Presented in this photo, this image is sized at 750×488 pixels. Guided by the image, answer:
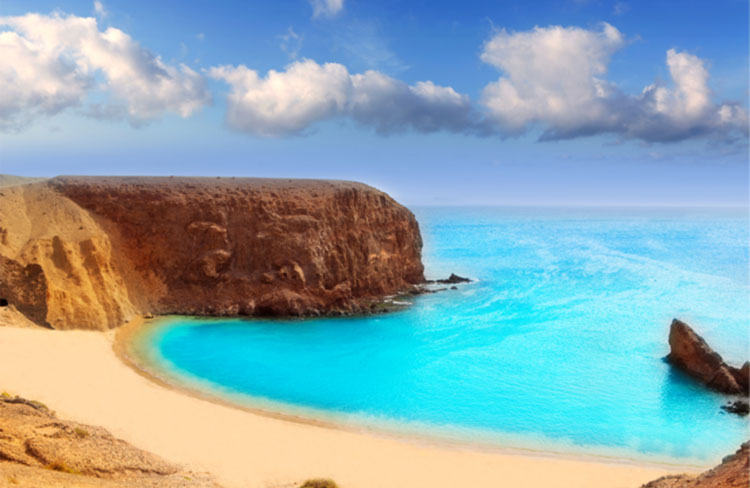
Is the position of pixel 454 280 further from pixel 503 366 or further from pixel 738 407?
pixel 738 407

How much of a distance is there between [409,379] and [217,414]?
10.9 metres

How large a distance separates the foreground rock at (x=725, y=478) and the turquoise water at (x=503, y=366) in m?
6.58

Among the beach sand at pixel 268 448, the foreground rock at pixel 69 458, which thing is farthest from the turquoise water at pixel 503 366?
the foreground rock at pixel 69 458

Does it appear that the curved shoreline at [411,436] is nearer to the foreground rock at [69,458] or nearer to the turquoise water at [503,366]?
the turquoise water at [503,366]

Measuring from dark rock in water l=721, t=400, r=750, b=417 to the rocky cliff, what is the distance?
27043 mm

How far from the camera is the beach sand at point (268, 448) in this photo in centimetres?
1783

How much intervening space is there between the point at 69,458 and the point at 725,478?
16716 mm

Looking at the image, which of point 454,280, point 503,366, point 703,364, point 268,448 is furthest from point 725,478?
point 454,280

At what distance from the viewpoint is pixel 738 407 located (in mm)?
25938

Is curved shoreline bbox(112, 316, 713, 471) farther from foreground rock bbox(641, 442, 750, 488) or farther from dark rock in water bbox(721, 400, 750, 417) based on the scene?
dark rock in water bbox(721, 400, 750, 417)

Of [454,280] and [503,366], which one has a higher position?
[454,280]

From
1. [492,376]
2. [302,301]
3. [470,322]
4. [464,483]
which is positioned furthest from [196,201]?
[464,483]

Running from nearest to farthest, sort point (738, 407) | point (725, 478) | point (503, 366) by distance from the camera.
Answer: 1. point (725, 478)
2. point (738, 407)
3. point (503, 366)

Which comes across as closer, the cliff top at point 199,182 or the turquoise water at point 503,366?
the turquoise water at point 503,366
